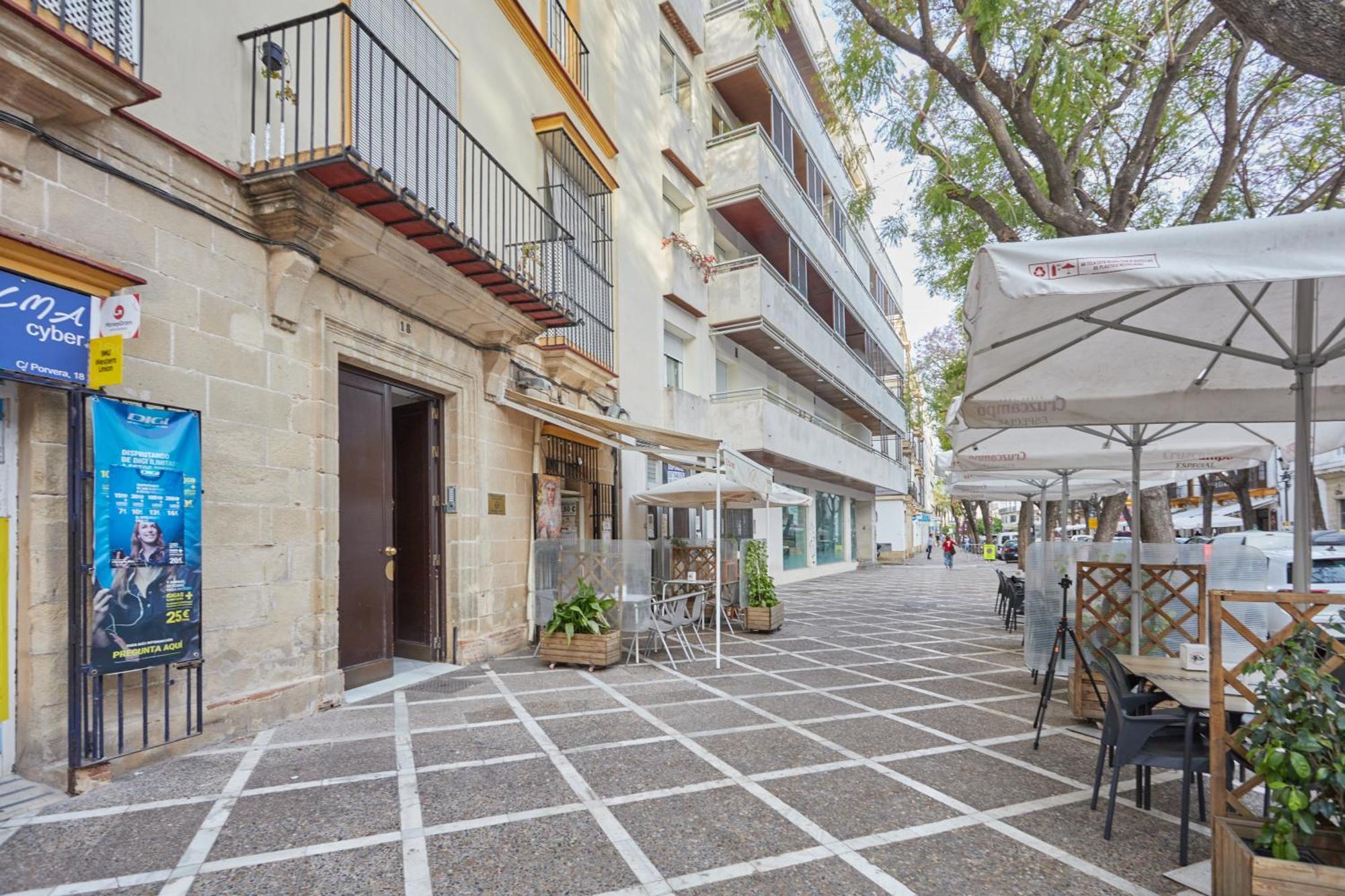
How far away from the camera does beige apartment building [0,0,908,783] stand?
3811 mm

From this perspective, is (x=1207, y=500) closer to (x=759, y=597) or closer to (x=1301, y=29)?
(x=759, y=597)

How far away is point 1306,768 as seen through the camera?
8.13 feet

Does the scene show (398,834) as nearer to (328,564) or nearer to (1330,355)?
(328,564)

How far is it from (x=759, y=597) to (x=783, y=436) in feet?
18.2

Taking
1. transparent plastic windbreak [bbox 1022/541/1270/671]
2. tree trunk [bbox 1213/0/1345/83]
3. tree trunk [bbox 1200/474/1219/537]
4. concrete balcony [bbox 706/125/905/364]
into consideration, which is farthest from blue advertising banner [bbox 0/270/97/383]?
tree trunk [bbox 1200/474/1219/537]

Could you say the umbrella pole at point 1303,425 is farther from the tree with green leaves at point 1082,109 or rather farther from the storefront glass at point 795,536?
the storefront glass at point 795,536

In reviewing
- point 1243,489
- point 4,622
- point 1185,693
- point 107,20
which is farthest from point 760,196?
point 1243,489

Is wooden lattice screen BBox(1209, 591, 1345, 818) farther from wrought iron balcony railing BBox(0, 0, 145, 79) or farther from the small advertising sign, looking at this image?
wrought iron balcony railing BBox(0, 0, 145, 79)

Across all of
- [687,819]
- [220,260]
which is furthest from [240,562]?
[687,819]

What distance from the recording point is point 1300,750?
2537 mm

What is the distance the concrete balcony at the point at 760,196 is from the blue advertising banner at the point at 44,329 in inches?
513

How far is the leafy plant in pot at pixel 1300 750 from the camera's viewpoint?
2492 mm

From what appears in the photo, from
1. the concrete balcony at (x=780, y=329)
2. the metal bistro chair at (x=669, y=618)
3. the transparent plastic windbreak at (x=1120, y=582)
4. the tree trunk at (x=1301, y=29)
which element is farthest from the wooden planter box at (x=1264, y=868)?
the concrete balcony at (x=780, y=329)

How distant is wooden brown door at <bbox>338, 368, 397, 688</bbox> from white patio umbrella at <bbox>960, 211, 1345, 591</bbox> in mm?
5267
